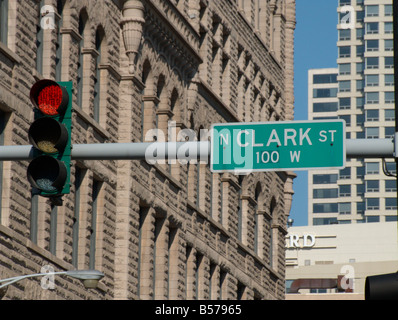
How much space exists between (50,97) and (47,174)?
783mm

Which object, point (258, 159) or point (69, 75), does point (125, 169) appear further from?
point (258, 159)

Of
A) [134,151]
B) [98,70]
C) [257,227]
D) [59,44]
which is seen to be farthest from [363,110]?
[134,151]

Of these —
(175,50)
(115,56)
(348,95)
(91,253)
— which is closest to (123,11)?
(115,56)

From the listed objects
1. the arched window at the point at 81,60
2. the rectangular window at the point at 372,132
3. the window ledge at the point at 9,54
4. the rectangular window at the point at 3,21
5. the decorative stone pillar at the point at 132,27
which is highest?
the rectangular window at the point at 372,132

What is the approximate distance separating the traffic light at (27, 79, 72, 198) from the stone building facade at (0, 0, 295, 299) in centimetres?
1693

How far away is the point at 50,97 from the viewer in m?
12.3

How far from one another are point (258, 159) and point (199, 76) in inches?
1412

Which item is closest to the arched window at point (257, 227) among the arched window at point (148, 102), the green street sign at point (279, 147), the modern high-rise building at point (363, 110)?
the arched window at point (148, 102)

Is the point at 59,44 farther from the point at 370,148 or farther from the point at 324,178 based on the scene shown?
the point at 324,178

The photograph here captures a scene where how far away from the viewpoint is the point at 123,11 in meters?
39.8

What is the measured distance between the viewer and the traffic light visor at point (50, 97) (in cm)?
1223

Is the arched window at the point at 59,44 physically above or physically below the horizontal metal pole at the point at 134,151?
above

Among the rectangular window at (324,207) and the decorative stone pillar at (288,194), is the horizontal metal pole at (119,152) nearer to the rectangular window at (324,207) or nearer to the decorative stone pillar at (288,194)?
the decorative stone pillar at (288,194)

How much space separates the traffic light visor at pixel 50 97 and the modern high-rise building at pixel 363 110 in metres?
165
